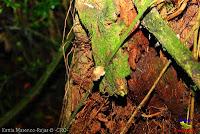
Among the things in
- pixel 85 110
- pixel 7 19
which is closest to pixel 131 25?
pixel 85 110

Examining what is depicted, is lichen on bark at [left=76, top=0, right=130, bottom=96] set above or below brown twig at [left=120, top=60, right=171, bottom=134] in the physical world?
above

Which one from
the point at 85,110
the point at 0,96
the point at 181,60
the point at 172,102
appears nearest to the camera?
the point at 181,60

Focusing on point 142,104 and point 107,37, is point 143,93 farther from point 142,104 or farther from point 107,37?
point 107,37

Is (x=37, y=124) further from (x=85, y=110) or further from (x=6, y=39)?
(x=85, y=110)

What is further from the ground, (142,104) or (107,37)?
(107,37)

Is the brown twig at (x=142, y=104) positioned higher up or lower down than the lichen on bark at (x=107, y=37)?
lower down

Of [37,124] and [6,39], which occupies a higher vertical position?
[6,39]

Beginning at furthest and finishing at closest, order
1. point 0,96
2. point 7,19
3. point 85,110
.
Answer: point 0,96 → point 7,19 → point 85,110

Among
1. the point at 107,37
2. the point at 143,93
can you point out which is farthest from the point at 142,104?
the point at 107,37
